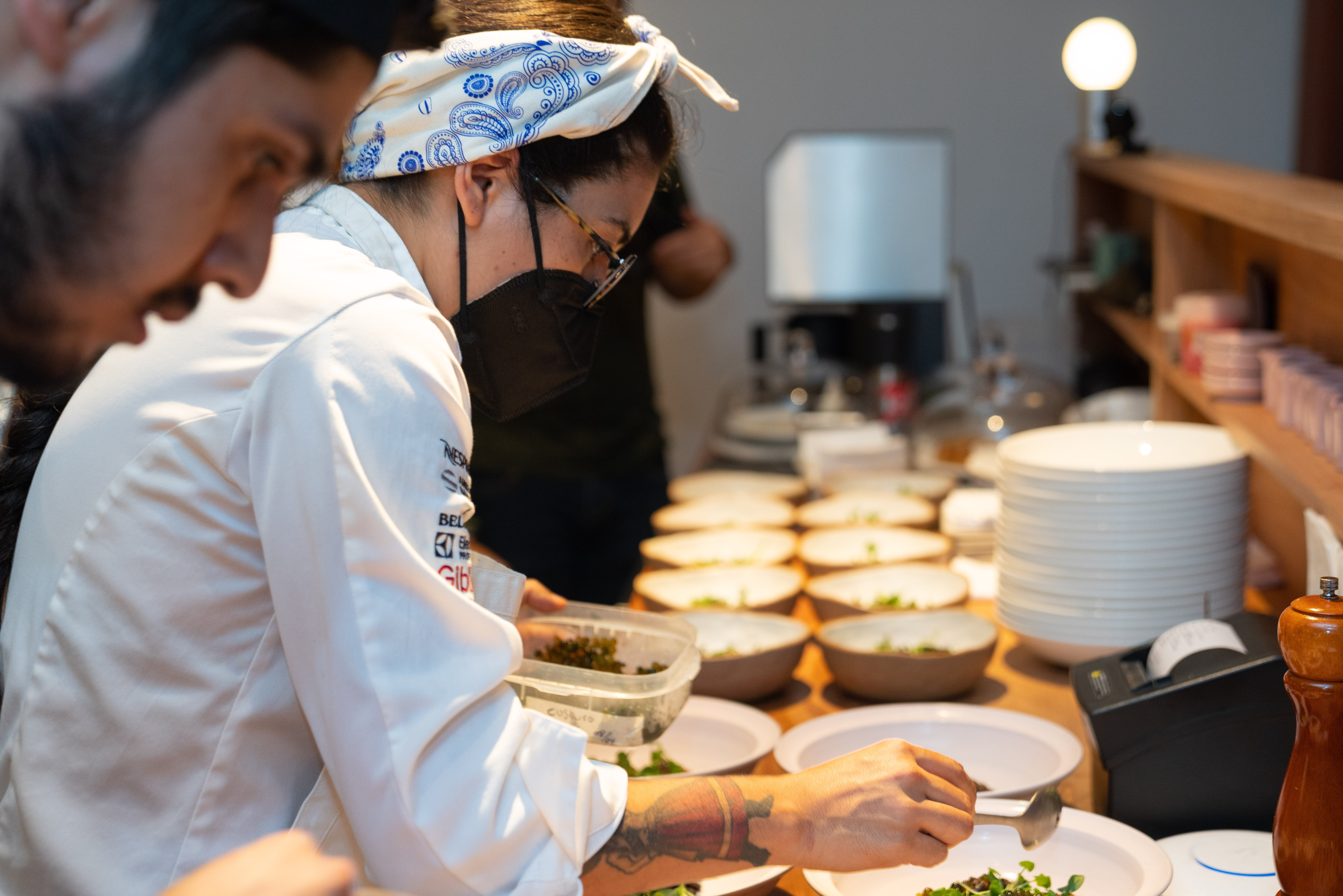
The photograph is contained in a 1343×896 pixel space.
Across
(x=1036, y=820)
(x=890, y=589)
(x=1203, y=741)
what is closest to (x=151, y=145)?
(x=1036, y=820)

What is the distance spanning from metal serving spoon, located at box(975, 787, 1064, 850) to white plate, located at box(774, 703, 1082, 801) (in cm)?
21

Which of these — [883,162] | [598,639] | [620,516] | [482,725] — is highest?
[883,162]

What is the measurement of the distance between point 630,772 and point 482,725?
2.06 feet

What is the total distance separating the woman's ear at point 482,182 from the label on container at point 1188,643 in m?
0.89

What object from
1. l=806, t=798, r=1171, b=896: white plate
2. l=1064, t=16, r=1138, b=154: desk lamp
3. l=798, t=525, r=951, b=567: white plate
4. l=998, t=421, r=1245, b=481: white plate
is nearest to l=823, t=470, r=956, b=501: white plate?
l=798, t=525, r=951, b=567: white plate

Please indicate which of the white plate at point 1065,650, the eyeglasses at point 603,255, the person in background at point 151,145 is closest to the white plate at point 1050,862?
the white plate at point 1065,650

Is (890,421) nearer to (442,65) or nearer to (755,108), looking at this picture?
(755,108)

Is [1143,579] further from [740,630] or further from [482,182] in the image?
[482,182]

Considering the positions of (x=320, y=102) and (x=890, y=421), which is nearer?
(x=320, y=102)

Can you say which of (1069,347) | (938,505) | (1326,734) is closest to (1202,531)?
(1326,734)

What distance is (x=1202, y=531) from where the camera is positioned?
1664mm

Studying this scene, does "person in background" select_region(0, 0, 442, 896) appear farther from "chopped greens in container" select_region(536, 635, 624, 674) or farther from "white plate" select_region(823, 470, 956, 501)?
"white plate" select_region(823, 470, 956, 501)

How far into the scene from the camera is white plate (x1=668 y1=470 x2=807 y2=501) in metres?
2.91

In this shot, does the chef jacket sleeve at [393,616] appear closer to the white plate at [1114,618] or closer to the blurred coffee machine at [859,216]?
the white plate at [1114,618]
